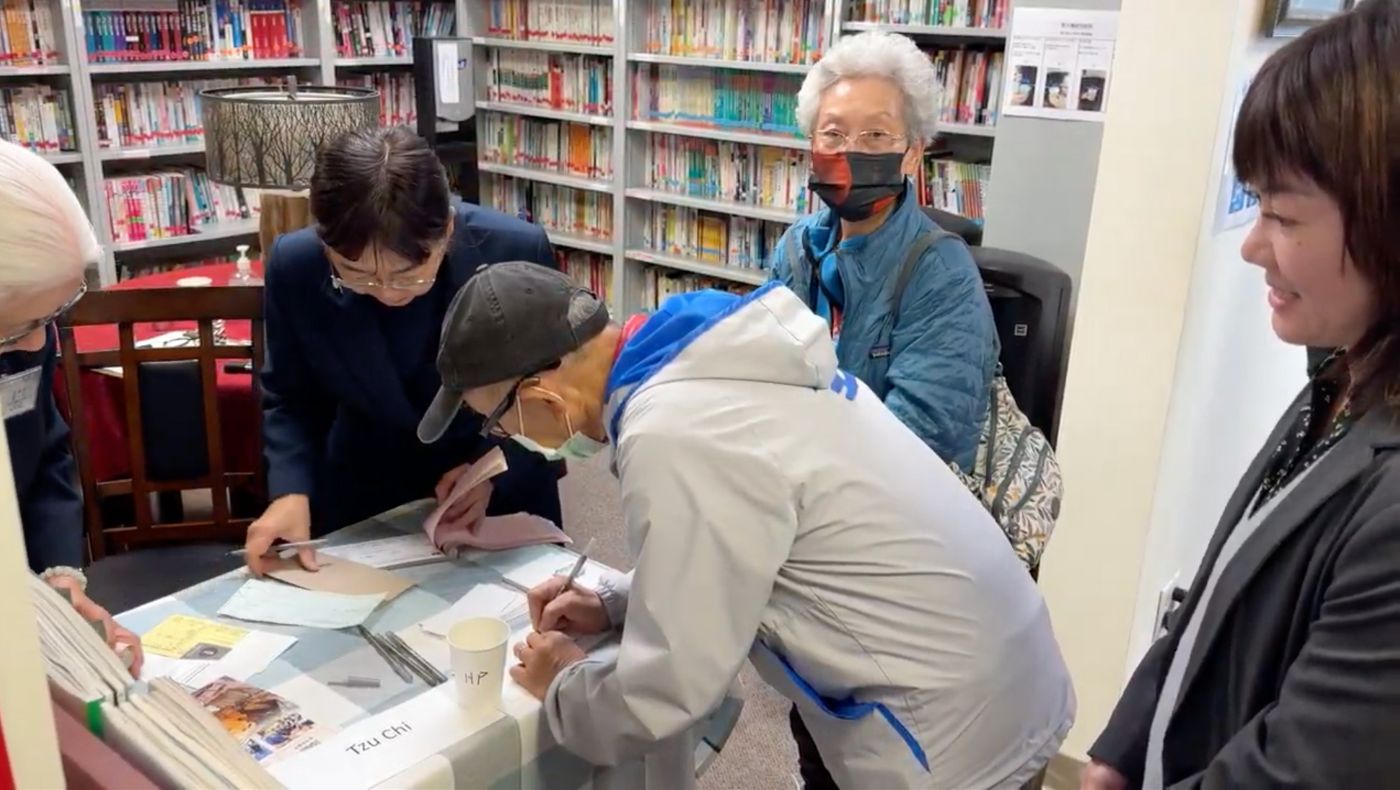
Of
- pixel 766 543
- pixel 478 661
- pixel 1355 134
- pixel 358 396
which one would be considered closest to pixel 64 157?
pixel 358 396

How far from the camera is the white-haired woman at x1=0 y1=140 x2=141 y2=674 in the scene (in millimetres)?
1006

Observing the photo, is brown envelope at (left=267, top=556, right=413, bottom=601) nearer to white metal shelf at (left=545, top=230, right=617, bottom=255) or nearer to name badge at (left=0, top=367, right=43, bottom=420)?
name badge at (left=0, top=367, right=43, bottom=420)

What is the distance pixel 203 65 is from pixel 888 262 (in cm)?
390

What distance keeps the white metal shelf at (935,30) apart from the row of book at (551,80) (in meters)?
1.40

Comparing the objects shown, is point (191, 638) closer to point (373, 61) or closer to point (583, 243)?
point (583, 243)

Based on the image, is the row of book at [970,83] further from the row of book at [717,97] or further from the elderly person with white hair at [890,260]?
the elderly person with white hair at [890,260]

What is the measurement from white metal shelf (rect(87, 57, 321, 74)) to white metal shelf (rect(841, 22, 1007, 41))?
98.7 inches

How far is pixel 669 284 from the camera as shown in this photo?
524 cm

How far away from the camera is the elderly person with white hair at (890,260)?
1.66 meters

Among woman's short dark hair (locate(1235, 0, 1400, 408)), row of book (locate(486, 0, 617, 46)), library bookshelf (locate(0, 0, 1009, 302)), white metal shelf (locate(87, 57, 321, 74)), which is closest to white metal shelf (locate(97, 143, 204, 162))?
library bookshelf (locate(0, 0, 1009, 302))

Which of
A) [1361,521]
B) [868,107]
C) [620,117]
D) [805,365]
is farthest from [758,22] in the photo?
[1361,521]

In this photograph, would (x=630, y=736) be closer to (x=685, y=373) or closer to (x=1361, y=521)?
(x=685, y=373)

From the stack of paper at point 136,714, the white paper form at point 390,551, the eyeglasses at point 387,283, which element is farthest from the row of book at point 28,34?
the stack of paper at point 136,714

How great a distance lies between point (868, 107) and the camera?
1.79m
